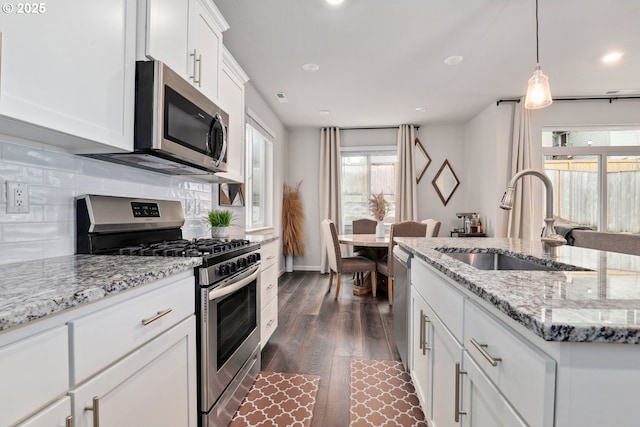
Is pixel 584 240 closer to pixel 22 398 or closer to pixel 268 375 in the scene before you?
pixel 268 375

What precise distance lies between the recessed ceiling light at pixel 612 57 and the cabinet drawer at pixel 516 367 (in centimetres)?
374

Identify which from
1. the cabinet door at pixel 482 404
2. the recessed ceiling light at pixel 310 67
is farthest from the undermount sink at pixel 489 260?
the recessed ceiling light at pixel 310 67

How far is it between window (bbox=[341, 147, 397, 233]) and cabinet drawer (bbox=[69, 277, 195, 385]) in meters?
4.71

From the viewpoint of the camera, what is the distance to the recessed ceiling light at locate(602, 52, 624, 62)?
3.06 metres

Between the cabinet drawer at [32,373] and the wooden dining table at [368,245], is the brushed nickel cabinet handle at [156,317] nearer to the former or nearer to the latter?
the cabinet drawer at [32,373]

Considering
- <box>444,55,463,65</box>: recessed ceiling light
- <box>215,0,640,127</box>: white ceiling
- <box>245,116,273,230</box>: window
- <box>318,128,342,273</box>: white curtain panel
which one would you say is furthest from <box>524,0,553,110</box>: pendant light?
<box>318,128,342,273</box>: white curtain panel

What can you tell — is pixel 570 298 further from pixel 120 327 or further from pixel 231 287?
pixel 231 287

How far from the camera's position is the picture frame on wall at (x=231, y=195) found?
2.83 meters

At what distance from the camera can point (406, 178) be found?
541 centimetres

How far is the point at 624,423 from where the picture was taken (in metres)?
0.52

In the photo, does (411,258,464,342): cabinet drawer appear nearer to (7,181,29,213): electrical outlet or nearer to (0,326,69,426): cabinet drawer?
(0,326,69,426): cabinet drawer

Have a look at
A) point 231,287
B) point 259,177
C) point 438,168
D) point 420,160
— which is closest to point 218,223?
point 231,287

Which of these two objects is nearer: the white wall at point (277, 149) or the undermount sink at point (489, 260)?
the undermount sink at point (489, 260)

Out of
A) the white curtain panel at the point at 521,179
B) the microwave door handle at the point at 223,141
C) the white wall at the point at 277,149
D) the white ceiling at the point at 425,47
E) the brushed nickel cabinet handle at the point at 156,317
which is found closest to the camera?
the brushed nickel cabinet handle at the point at 156,317
